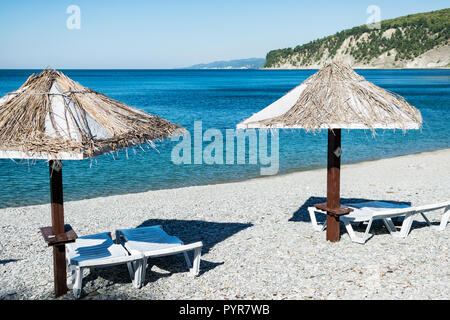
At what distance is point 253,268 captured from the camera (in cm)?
671

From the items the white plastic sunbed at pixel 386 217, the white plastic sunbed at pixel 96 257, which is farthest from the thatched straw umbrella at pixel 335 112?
the white plastic sunbed at pixel 96 257

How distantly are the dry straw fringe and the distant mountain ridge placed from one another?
160m

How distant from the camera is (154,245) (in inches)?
265

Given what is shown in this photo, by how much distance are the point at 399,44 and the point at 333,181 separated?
560 ft

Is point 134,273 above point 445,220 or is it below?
below

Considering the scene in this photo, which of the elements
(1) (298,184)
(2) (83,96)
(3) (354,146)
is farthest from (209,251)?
(3) (354,146)

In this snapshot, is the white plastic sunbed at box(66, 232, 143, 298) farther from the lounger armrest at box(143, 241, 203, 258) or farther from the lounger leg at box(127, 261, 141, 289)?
the lounger armrest at box(143, 241, 203, 258)

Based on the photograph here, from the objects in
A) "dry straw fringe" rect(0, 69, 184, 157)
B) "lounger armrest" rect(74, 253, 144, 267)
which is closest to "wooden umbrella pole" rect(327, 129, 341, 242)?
"dry straw fringe" rect(0, 69, 184, 157)

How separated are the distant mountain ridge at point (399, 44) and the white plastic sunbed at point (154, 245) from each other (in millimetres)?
159472

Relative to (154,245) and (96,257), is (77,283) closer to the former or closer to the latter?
(96,257)

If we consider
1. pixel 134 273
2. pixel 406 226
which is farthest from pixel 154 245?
pixel 406 226

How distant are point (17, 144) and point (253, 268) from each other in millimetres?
3539
